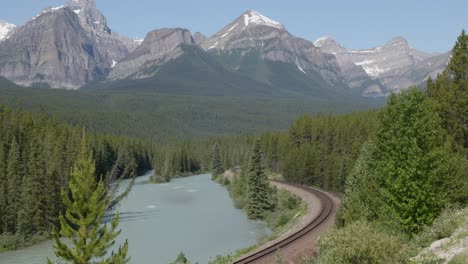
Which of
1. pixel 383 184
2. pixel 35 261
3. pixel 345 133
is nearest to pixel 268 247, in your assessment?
pixel 383 184

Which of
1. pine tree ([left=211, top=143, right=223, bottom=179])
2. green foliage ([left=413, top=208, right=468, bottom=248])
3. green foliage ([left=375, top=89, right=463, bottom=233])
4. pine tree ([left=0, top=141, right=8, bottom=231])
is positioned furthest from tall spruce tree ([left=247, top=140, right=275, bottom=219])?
pine tree ([left=211, top=143, right=223, bottom=179])

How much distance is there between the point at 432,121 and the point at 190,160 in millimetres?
143728

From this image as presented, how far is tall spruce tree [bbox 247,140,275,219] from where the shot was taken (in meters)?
74.1

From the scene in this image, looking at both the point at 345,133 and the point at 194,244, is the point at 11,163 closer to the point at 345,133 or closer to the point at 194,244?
the point at 194,244

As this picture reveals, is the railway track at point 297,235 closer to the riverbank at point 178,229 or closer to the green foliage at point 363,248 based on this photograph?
the riverbank at point 178,229

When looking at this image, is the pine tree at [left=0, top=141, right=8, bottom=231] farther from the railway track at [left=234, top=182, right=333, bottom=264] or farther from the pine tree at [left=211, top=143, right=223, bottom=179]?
the pine tree at [left=211, top=143, right=223, bottom=179]

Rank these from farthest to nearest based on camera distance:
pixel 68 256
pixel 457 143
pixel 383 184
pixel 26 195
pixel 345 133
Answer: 1. pixel 345 133
2. pixel 26 195
3. pixel 457 143
4. pixel 383 184
5. pixel 68 256

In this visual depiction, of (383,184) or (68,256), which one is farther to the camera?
(383,184)

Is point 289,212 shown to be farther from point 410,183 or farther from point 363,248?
point 363,248

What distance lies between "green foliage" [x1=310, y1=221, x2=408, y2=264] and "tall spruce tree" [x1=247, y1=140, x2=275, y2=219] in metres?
49.5

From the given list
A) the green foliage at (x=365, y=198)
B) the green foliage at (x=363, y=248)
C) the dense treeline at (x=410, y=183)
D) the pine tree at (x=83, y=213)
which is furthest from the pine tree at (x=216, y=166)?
the green foliage at (x=363, y=248)

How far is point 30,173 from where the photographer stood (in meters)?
71.6

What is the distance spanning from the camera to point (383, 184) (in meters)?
35.8

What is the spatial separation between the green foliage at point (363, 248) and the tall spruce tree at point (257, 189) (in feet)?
162
